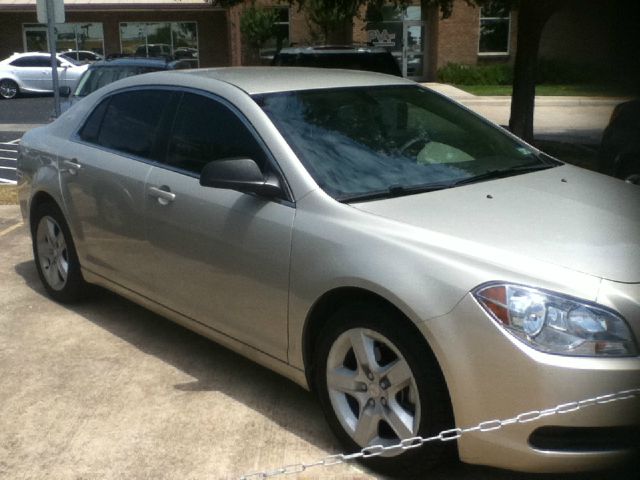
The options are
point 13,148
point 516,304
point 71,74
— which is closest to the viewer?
point 516,304

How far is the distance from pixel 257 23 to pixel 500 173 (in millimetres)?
27945

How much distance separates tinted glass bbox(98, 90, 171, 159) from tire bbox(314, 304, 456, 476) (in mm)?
1782

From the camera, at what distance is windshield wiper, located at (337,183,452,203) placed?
10.8 ft

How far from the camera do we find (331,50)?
9430 mm

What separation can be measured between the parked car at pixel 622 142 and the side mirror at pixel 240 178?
8.82ft

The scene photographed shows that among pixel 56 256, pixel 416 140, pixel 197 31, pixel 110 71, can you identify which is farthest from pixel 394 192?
pixel 197 31

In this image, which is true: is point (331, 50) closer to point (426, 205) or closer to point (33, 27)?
point (426, 205)

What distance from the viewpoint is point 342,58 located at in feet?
31.0

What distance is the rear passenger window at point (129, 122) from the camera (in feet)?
14.4

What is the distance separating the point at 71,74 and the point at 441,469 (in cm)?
2385

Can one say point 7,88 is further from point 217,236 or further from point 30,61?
point 217,236

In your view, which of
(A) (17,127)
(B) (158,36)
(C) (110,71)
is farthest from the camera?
(B) (158,36)

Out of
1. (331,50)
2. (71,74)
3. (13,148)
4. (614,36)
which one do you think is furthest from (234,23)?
(614,36)

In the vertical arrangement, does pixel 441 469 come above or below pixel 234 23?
below
